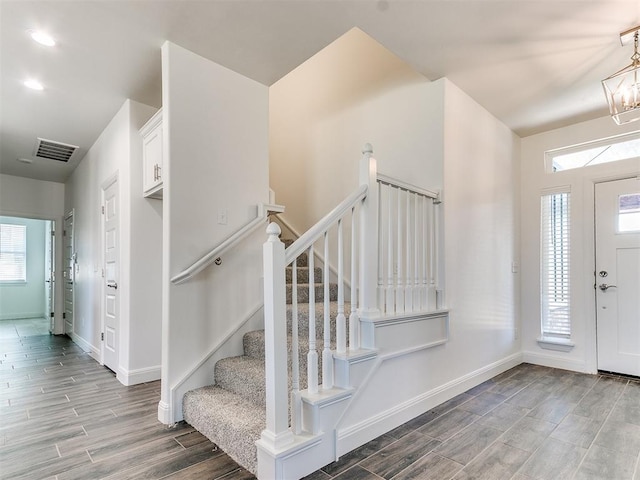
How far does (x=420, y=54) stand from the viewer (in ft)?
8.24

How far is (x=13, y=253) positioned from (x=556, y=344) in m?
10.4

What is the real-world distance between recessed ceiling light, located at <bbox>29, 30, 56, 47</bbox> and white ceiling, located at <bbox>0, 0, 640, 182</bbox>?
0.16 feet

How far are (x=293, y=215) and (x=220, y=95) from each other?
1.75m

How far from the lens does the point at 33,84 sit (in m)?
2.95

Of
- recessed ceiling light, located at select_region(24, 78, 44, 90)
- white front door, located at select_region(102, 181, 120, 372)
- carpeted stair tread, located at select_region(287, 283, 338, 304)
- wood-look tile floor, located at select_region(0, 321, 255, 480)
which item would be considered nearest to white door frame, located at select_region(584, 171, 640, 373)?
carpeted stair tread, located at select_region(287, 283, 338, 304)

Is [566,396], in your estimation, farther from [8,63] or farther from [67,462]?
[8,63]

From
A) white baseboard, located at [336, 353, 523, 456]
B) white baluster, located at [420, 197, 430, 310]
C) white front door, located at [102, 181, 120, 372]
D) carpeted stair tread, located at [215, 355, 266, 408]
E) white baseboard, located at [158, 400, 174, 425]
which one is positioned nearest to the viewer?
white baseboard, located at [336, 353, 523, 456]

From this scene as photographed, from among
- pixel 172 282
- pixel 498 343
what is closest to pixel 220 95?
pixel 172 282

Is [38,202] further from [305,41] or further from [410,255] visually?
[410,255]

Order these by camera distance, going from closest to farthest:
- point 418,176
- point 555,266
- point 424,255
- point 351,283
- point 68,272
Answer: point 351,283
point 424,255
point 418,176
point 555,266
point 68,272

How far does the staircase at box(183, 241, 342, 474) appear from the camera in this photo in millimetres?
1831

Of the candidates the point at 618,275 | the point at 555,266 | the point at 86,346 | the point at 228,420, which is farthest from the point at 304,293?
the point at 86,346

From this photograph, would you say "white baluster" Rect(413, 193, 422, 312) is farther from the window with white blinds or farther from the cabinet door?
the window with white blinds

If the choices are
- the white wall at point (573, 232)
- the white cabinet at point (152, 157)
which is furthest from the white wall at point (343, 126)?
the white wall at point (573, 232)
